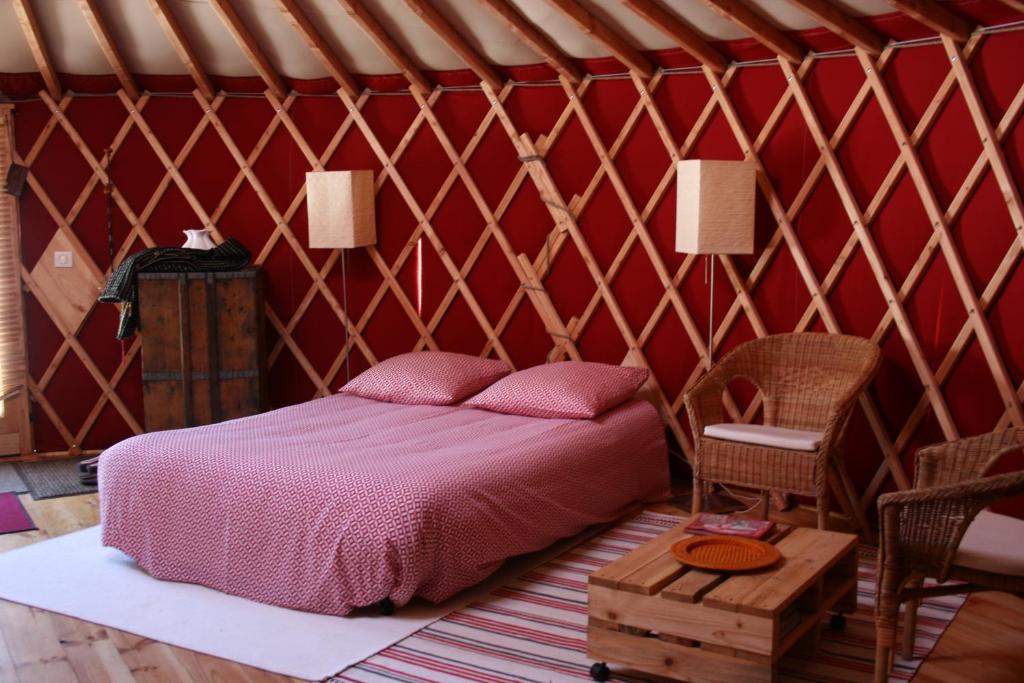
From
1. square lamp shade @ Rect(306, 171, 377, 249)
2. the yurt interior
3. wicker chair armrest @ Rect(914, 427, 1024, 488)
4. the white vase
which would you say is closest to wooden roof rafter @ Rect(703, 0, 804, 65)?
the yurt interior

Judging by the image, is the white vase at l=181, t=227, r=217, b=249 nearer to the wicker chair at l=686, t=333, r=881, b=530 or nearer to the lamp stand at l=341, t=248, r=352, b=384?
the lamp stand at l=341, t=248, r=352, b=384

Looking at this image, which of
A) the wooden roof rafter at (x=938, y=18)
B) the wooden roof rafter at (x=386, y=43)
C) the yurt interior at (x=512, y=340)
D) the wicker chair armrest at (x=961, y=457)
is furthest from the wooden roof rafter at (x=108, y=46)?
the wicker chair armrest at (x=961, y=457)

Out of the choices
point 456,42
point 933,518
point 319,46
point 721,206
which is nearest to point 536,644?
point 933,518

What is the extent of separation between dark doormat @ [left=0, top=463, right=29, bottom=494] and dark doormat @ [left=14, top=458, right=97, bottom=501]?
0.07 ft

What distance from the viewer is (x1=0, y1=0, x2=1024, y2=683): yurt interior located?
280cm

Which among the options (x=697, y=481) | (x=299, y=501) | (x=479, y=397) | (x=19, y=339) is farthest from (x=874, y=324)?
(x=19, y=339)

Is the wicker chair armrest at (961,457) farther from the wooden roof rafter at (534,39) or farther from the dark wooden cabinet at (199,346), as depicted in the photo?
the dark wooden cabinet at (199,346)

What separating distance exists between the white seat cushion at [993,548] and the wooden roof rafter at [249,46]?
331 centimetres

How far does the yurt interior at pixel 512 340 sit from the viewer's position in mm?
2801

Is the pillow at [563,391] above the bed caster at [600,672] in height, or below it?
above

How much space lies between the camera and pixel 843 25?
354 centimetres

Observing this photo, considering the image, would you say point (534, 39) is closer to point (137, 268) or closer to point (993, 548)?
point (137, 268)

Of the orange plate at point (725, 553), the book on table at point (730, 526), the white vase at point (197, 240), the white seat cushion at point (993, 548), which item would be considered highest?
the white vase at point (197, 240)

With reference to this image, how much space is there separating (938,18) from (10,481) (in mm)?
3993
